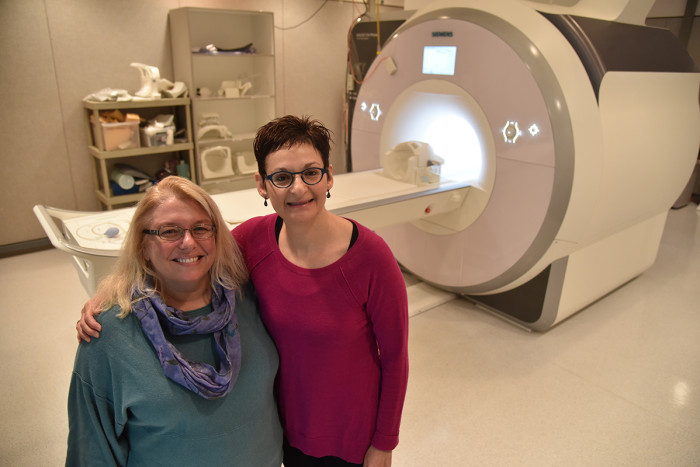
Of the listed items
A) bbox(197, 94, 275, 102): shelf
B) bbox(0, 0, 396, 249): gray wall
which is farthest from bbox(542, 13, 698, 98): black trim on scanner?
bbox(0, 0, 396, 249): gray wall

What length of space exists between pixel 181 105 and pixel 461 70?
2355mm

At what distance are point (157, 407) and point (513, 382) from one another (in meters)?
1.86

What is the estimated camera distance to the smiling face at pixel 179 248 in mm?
1007

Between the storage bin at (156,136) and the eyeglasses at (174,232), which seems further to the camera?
the storage bin at (156,136)

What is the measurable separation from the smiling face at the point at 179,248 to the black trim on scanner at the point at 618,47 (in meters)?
1.94

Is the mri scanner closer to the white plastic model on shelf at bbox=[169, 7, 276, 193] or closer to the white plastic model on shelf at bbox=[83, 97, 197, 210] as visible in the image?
the white plastic model on shelf at bbox=[83, 97, 197, 210]

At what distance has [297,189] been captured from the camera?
1.03 metres

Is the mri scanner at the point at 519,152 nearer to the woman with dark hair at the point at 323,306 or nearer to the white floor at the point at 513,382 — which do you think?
the white floor at the point at 513,382

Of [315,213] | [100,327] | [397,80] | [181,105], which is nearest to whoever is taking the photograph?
[100,327]

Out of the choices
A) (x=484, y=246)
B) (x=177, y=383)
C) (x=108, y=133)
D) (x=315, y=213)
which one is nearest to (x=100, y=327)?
(x=177, y=383)

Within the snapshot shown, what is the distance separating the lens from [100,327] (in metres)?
0.94

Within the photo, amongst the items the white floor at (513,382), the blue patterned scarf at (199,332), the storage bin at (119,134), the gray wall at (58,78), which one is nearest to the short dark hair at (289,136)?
the blue patterned scarf at (199,332)

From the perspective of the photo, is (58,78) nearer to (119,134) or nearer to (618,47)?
(119,134)

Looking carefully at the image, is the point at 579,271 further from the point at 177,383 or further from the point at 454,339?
the point at 177,383
